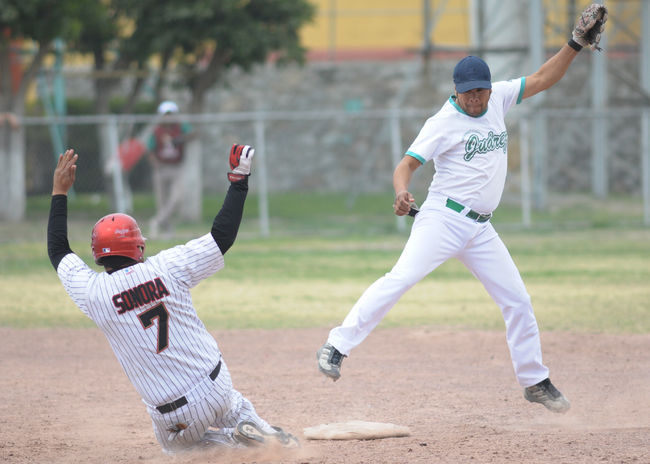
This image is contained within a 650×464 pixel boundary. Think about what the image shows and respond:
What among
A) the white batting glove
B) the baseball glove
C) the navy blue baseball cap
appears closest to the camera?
the white batting glove

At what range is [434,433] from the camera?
5027mm

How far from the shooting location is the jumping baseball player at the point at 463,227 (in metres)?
5.11

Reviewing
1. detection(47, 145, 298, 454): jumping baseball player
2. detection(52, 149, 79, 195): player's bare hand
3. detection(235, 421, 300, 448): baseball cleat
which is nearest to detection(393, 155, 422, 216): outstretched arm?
detection(47, 145, 298, 454): jumping baseball player

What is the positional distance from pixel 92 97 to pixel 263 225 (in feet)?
42.3

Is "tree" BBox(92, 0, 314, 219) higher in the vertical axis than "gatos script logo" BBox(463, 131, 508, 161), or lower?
higher

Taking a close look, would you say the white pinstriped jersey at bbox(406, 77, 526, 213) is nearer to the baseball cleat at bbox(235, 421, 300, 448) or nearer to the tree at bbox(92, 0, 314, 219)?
the baseball cleat at bbox(235, 421, 300, 448)

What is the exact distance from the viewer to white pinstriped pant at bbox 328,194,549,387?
5102mm

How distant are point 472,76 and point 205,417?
2458 mm

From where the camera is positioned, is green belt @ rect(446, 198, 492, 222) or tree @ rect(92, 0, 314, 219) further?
tree @ rect(92, 0, 314, 219)

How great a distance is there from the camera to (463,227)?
5160 mm

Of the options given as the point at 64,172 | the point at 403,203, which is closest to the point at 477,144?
the point at 403,203

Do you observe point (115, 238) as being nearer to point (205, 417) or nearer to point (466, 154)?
point (205, 417)

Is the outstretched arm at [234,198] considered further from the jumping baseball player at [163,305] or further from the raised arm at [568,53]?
the raised arm at [568,53]

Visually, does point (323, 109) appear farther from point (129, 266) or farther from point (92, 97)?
point (129, 266)
